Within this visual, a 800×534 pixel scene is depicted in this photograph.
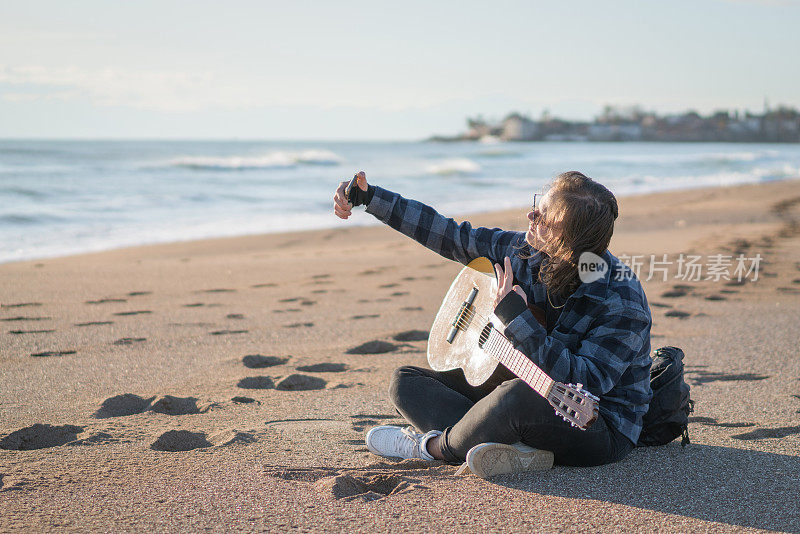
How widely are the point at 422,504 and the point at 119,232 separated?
900 centimetres

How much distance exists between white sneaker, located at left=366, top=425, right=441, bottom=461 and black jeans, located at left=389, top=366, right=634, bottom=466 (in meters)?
0.07

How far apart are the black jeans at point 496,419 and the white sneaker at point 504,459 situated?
28mm

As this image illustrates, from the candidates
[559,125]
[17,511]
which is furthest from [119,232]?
[559,125]

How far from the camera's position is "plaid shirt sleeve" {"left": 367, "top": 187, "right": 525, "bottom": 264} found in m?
2.81

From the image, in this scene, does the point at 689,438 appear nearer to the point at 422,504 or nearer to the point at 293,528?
the point at 422,504

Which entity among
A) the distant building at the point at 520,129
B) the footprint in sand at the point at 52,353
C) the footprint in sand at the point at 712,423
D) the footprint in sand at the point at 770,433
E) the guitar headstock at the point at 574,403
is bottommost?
the footprint in sand at the point at 712,423

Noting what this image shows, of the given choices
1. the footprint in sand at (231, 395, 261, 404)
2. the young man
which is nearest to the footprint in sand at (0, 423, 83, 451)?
the footprint in sand at (231, 395, 261, 404)

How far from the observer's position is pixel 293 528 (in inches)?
83.0

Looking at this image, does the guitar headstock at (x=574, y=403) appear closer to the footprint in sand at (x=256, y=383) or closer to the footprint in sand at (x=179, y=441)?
the footprint in sand at (x=179, y=441)

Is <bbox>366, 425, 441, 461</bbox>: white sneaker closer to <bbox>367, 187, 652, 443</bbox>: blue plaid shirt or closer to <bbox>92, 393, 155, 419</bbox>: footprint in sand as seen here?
<bbox>367, 187, 652, 443</bbox>: blue plaid shirt

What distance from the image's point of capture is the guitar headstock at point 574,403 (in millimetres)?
2146

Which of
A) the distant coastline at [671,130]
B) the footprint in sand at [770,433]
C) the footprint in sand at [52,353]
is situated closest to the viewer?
the footprint in sand at [770,433]

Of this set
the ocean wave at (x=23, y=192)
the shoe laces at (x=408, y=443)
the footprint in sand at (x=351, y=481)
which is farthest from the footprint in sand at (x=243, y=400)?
the ocean wave at (x=23, y=192)

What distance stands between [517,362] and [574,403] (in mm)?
252
